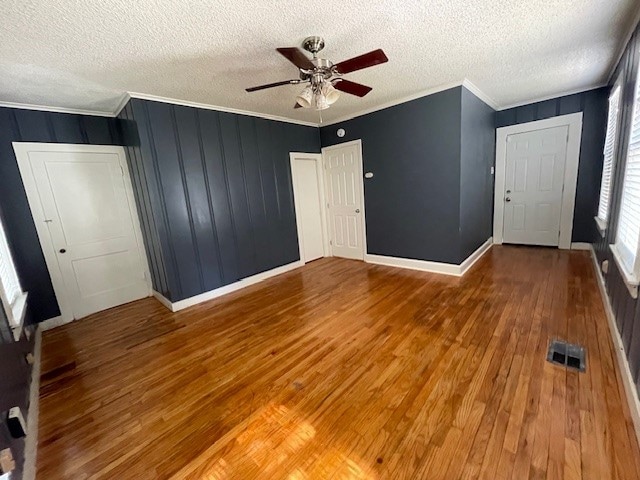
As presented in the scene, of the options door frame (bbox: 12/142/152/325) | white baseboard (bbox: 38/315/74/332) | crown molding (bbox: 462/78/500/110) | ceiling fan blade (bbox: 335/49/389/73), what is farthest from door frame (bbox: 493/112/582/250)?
white baseboard (bbox: 38/315/74/332)

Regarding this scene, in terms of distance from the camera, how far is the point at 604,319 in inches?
92.7

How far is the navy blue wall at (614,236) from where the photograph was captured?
5.32ft

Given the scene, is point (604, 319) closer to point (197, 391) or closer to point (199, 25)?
point (197, 391)

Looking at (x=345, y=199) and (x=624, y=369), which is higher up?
(x=345, y=199)

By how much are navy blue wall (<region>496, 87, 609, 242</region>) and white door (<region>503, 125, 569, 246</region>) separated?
218 millimetres

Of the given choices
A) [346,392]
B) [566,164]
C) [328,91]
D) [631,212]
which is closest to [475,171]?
[566,164]

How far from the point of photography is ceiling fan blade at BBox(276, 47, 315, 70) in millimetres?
1706

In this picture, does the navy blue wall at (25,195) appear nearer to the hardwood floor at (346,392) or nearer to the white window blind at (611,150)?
the hardwood floor at (346,392)

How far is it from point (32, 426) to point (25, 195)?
8.13ft

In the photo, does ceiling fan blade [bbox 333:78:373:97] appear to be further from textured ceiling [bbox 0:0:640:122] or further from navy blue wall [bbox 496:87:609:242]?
navy blue wall [bbox 496:87:609:242]

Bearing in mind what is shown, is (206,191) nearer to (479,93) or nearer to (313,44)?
(313,44)

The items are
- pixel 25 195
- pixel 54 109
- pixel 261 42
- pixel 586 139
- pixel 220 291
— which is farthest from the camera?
pixel 586 139

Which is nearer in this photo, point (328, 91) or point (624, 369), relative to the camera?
point (624, 369)

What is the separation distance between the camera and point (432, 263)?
3.83 metres
